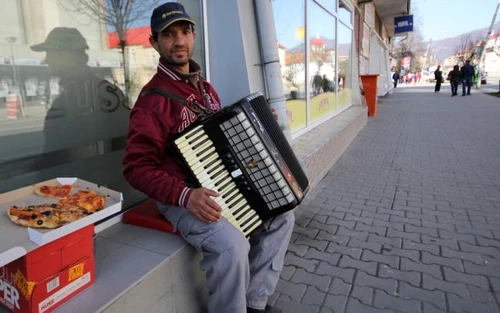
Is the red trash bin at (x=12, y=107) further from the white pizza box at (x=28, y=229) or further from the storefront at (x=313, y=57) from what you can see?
the storefront at (x=313, y=57)

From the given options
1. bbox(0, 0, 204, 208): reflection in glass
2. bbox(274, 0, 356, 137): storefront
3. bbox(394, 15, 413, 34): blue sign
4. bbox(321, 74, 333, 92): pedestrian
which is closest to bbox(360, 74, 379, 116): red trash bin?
bbox(274, 0, 356, 137): storefront

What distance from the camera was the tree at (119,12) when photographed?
7.35 feet

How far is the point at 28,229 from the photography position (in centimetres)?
127

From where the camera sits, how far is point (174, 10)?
1.94m

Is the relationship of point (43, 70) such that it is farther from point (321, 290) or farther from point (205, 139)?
point (321, 290)

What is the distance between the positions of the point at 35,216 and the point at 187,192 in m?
0.64

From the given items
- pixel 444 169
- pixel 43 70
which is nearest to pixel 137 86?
pixel 43 70

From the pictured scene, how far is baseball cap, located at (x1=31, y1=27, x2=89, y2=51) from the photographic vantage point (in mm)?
2016

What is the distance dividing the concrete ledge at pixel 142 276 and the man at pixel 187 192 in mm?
141

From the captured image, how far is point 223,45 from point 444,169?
374cm

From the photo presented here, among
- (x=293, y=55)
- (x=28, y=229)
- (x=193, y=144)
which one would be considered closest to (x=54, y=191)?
(x=28, y=229)

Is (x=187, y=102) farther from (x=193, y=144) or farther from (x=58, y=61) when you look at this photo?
(x=58, y=61)

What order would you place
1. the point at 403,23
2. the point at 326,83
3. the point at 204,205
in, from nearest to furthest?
the point at 204,205 → the point at 326,83 → the point at 403,23

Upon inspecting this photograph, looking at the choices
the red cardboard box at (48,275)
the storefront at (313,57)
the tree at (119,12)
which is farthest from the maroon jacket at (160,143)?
the storefront at (313,57)
